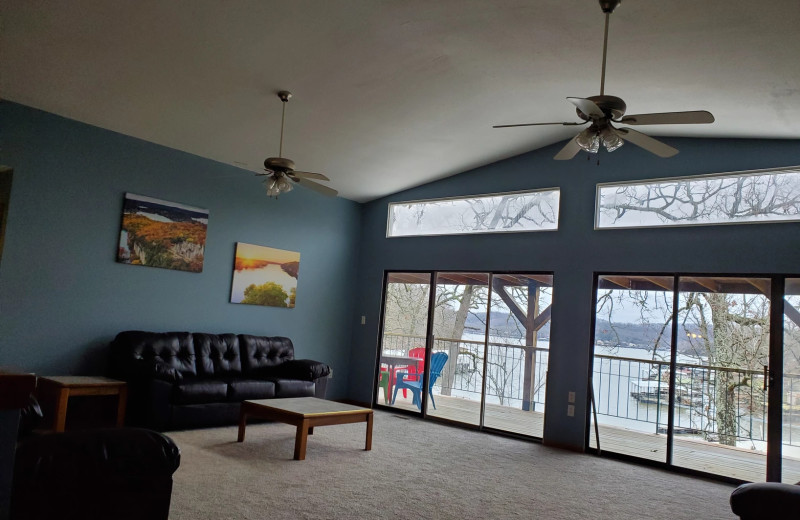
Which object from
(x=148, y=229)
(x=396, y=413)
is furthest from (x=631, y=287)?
(x=148, y=229)

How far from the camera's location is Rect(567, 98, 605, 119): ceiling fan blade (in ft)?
9.97

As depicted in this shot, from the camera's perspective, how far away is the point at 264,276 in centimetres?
→ 718

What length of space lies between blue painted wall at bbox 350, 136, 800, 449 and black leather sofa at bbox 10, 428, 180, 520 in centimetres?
506

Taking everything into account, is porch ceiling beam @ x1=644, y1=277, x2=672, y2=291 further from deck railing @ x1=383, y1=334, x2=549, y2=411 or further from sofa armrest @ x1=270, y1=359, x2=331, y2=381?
sofa armrest @ x1=270, y1=359, x2=331, y2=381

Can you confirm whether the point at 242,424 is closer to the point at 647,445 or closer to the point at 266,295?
the point at 266,295

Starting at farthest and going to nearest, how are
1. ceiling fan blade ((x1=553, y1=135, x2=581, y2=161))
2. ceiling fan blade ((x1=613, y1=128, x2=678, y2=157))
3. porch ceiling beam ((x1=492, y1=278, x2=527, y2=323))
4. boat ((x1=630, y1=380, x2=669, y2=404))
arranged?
porch ceiling beam ((x1=492, y1=278, x2=527, y2=323))
boat ((x1=630, y1=380, x2=669, y2=404))
ceiling fan blade ((x1=553, y1=135, x2=581, y2=161))
ceiling fan blade ((x1=613, y1=128, x2=678, y2=157))

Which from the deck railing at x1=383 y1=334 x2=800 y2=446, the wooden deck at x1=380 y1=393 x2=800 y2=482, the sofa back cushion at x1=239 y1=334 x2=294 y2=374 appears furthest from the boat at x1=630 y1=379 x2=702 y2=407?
the sofa back cushion at x1=239 y1=334 x2=294 y2=374

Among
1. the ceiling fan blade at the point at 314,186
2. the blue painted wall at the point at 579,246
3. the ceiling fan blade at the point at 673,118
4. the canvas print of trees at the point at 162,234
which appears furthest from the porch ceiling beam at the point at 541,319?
the canvas print of trees at the point at 162,234

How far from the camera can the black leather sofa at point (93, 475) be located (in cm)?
162

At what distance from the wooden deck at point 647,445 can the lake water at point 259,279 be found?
7.94 feet

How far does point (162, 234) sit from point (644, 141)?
484 centimetres

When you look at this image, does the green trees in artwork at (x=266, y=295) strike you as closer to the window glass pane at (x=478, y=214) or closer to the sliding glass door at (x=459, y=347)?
the window glass pane at (x=478, y=214)

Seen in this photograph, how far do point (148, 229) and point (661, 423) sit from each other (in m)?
5.55

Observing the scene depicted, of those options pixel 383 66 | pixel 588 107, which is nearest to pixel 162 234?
pixel 383 66
